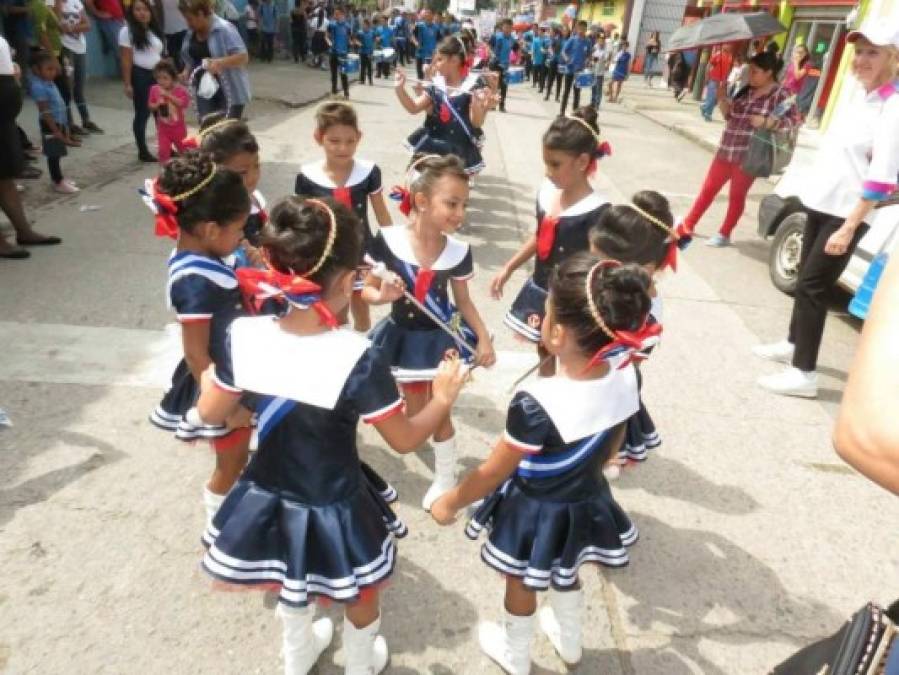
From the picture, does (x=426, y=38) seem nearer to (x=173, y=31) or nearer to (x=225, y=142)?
(x=173, y=31)

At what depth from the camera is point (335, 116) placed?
135 inches

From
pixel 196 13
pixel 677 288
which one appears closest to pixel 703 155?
pixel 677 288

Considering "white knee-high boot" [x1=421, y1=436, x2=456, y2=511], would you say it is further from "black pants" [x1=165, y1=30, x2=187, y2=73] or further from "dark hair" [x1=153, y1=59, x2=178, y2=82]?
"black pants" [x1=165, y1=30, x2=187, y2=73]

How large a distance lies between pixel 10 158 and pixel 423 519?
4.42 meters

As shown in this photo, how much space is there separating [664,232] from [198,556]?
7.62 ft

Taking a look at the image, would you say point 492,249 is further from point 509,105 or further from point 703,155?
point 509,105

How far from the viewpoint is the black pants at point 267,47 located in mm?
20609

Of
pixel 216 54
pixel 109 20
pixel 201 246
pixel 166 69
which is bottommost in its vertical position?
pixel 201 246

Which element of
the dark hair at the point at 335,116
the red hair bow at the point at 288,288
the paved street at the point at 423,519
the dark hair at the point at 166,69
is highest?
the dark hair at the point at 335,116

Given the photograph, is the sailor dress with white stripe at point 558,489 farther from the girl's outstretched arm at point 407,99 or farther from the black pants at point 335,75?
the black pants at point 335,75

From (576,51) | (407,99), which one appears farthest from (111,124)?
(576,51)

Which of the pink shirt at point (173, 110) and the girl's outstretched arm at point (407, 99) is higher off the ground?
the girl's outstretched arm at point (407, 99)

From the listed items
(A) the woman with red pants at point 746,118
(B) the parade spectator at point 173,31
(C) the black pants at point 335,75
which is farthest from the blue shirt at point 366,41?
(A) the woman with red pants at point 746,118

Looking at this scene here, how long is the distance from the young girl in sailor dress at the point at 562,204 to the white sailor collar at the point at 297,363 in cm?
157
